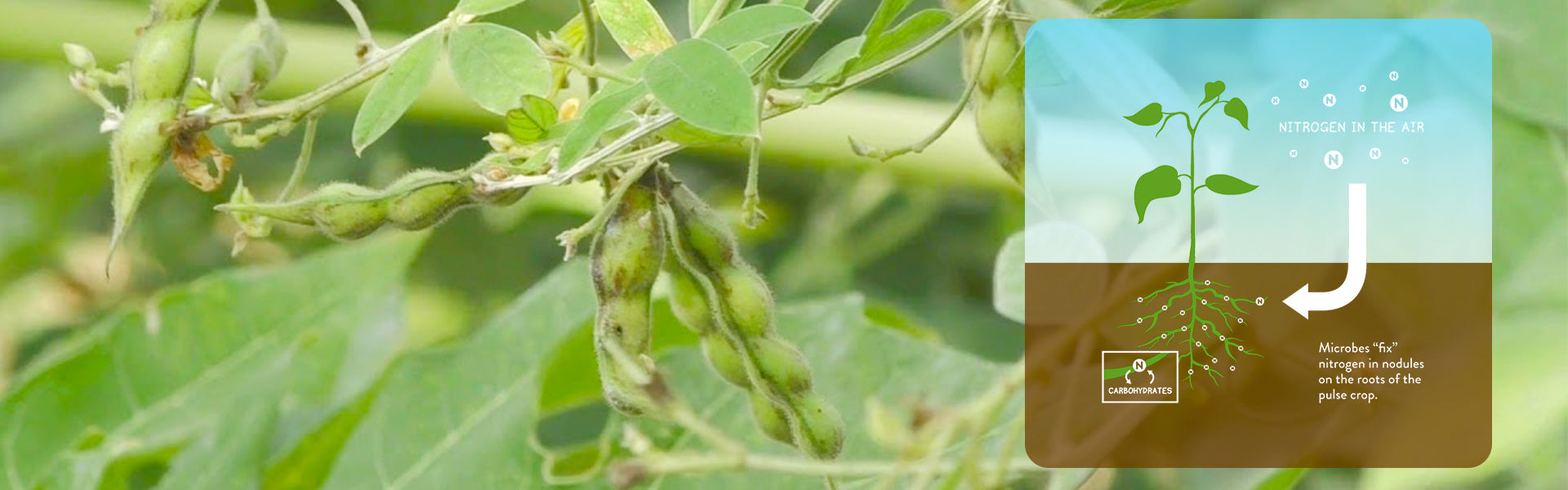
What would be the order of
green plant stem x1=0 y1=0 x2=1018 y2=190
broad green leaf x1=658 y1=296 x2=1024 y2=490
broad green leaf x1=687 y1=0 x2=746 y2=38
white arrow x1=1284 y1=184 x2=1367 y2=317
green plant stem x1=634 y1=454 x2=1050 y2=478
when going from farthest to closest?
green plant stem x1=0 y1=0 x2=1018 y2=190 < broad green leaf x1=658 y1=296 x2=1024 y2=490 < white arrow x1=1284 y1=184 x2=1367 y2=317 < broad green leaf x1=687 y1=0 x2=746 y2=38 < green plant stem x1=634 y1=454 x2=1050 y2=478

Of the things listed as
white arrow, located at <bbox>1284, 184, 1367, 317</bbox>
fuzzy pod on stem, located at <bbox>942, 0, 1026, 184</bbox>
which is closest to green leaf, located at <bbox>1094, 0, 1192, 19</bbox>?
fuzzy pod on stem, located at <bbox>942, 0, 1026, 184</bbox>

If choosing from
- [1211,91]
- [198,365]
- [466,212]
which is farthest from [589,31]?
[466,212]

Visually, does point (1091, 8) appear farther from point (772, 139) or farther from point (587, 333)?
point (772, 139)

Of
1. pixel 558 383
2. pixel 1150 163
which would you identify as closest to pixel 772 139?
pixel 558 383

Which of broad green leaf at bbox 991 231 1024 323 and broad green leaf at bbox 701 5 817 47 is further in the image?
broad green leaf at bbox 991 231 1024 323

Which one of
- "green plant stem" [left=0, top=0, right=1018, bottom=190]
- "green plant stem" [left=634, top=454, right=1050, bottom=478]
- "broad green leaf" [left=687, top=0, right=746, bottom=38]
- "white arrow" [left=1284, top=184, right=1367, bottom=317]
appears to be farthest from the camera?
"green plant stem" [left=0, top=0, right=1018, bottom=190]

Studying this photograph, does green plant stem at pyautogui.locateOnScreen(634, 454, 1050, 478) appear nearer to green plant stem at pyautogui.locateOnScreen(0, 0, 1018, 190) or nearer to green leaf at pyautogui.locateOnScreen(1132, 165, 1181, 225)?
green leaf at pyautogui.locateOnScreen(1132, 165, 1181, 225)

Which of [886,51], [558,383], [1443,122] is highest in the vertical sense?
[886,51]

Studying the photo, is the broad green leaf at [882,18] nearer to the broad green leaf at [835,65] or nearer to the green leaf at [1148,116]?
the broad green leaf at [835,65]
